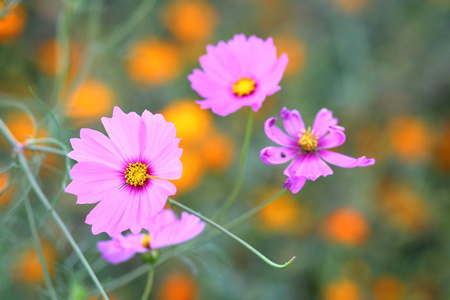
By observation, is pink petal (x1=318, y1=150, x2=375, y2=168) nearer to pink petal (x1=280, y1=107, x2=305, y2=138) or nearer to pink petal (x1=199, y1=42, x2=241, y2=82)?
pink petal (x1=280, y1=107, x2=305, y2=138)

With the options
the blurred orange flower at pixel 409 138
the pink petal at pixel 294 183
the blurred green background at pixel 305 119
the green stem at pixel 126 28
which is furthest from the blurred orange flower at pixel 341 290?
the pink petal at pixel 294 183

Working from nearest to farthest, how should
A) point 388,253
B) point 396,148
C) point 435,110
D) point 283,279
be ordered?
point 283,279 < point 388,253 < point 396,148 < point 435,110

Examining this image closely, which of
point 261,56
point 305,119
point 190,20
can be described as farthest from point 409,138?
point 261,56

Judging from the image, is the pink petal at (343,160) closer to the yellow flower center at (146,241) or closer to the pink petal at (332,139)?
the pink petal at (332,139)

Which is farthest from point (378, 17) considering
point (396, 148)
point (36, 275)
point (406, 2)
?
point (36, 275)

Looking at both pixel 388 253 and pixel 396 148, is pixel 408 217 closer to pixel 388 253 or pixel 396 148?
pixel 388 253

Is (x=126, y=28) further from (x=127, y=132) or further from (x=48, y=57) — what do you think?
(x=48, y=57)

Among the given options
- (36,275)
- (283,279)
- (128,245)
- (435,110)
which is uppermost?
(435,110)
